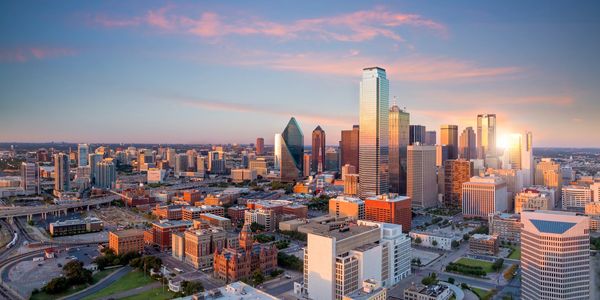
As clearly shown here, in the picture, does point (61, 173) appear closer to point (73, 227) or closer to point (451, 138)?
point (73, 227)

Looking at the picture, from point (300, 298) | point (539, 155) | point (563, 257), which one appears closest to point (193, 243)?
point (300, 298)

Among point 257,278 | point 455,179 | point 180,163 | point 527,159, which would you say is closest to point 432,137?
point 527,159

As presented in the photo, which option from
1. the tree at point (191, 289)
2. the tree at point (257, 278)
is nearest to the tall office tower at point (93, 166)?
the tree at point (191, 289)

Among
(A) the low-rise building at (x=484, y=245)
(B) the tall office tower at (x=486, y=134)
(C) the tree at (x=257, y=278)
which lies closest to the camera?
(C) the tree at (x=257, y=278)

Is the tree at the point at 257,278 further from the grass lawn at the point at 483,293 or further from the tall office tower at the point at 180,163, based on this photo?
the tall office tower at the point at 180,163

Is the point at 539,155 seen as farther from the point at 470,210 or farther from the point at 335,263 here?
the point at 335,263

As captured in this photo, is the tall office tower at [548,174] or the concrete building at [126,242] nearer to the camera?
the concrete building at [126,242]
